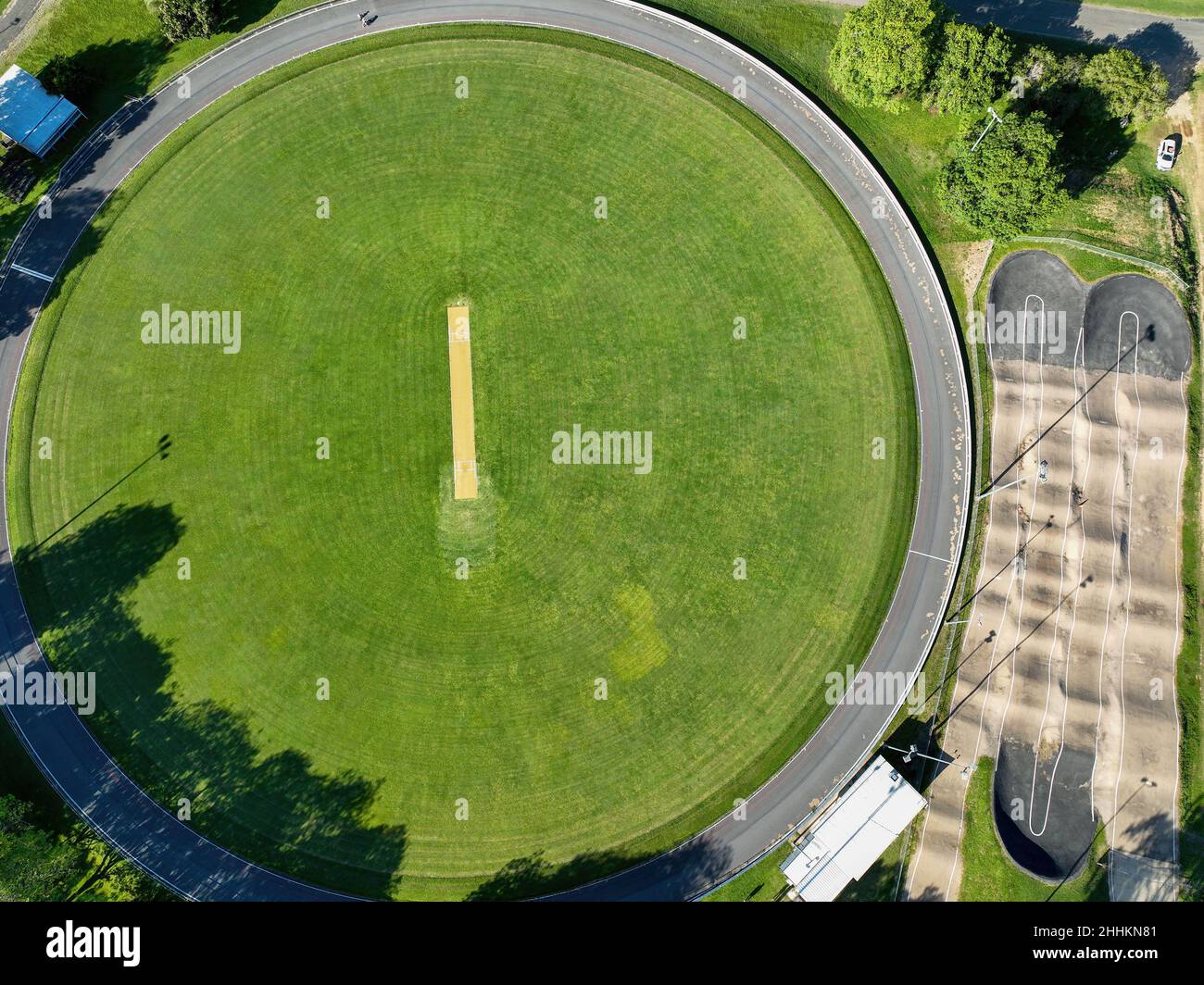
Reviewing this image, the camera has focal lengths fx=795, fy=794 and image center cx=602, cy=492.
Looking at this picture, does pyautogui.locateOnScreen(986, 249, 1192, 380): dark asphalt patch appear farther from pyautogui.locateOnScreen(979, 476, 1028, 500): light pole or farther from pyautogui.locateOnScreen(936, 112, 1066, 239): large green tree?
pyautogui.locateOnScreen(979, 476, 1028, 500): light pole

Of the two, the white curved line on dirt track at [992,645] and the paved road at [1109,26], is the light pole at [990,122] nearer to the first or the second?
the paved road at [1109,26]

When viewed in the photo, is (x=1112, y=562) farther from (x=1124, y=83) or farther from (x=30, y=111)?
(x=30, y=111)

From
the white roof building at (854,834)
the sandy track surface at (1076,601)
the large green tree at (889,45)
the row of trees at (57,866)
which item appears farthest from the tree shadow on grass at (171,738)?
the large green tree at (889,45)

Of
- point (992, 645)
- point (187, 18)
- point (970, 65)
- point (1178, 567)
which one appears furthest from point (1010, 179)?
point (187, 18)

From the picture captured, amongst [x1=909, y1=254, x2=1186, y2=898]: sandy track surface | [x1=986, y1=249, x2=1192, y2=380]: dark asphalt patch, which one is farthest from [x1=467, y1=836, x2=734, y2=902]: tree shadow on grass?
[x1=986, y1=249, x2=1192, y2=380]: dark asphalt patch

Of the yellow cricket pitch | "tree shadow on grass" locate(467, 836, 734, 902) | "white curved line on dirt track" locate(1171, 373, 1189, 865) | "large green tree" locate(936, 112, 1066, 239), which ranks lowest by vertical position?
"tree shadow on grass" locate(467, 836, 734, 902)
